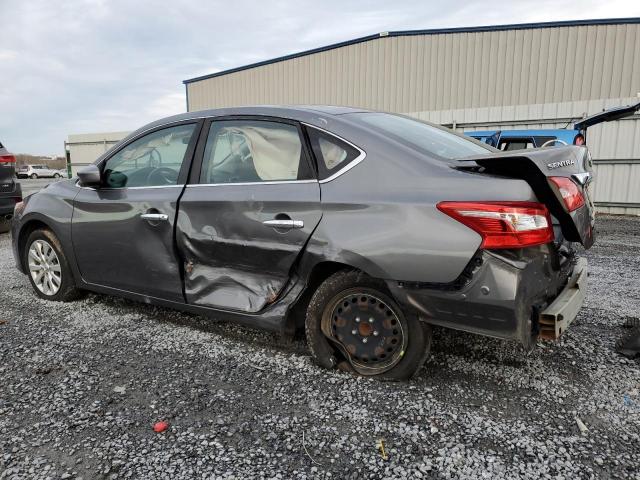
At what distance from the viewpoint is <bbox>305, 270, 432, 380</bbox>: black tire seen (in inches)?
97.2

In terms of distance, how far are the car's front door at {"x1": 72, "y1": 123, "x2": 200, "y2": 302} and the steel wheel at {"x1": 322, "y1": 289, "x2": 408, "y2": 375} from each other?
1.16 m

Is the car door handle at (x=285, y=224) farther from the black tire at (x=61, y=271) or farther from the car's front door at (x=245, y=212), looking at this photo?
the black tire at (x=61, y=271)

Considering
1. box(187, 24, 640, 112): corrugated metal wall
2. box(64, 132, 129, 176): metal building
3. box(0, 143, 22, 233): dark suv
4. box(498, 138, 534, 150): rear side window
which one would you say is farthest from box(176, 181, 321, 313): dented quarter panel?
A: box(64, 132, 129, 176): metal building

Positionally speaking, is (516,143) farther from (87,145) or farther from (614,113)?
(87,145)

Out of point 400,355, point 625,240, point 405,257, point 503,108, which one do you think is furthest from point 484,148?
point 503,108

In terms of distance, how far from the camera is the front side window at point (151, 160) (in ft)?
10.6

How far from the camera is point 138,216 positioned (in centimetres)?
327

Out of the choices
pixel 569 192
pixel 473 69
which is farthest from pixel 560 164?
pixel 473 69

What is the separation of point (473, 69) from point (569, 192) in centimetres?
1373

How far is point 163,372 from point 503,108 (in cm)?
1155

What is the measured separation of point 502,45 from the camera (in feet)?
46.1

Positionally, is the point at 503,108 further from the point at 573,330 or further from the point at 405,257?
the point at 405,257

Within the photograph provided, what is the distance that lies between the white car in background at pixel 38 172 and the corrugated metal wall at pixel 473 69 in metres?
32.0

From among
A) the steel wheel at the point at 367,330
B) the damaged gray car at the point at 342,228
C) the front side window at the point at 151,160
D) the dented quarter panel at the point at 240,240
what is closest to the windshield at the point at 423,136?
the damaged gray car at the point at 342,228
